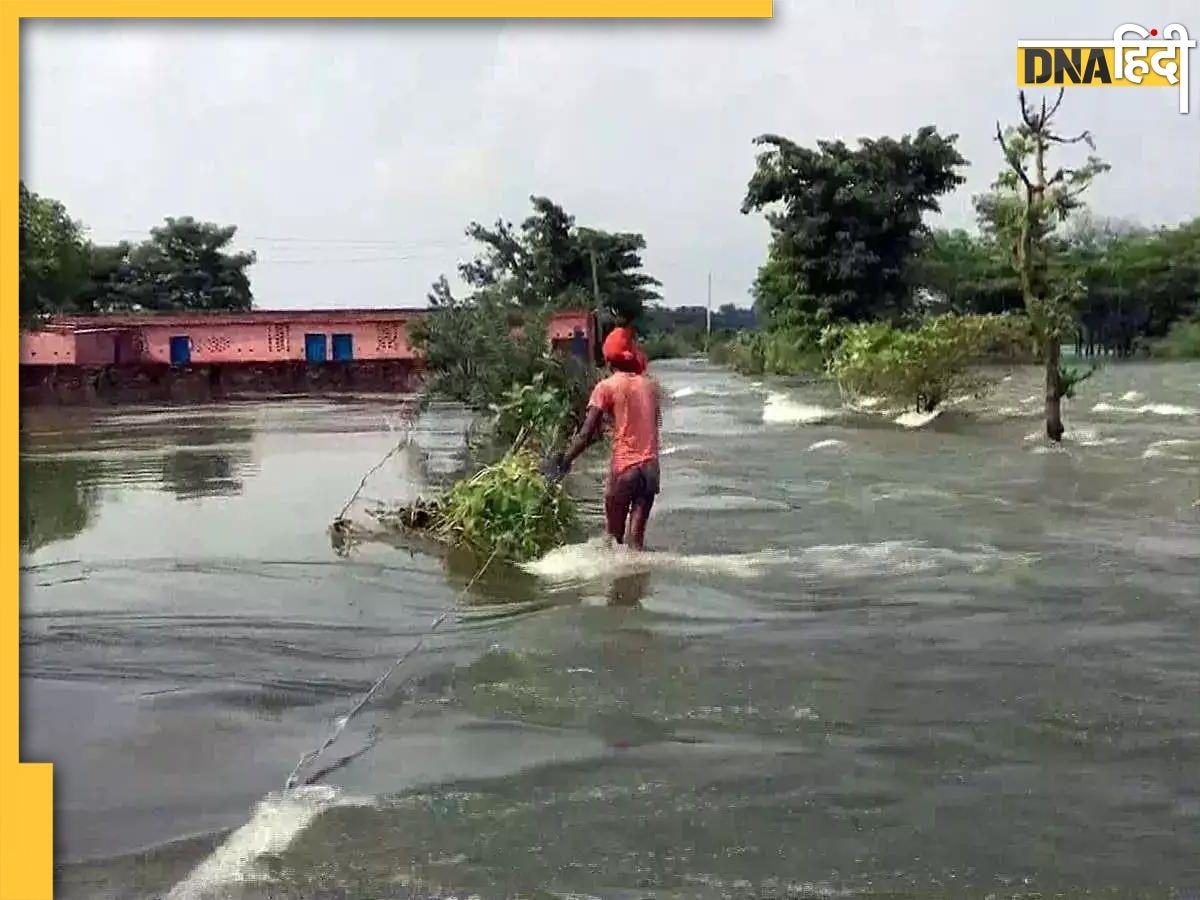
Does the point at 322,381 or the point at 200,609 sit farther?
the point at 322,381

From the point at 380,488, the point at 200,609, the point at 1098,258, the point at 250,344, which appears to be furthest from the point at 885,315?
the point at 200,609

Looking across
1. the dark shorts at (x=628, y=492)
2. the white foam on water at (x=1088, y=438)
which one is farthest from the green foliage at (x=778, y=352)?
the dark shorts at (x=628, y=492)

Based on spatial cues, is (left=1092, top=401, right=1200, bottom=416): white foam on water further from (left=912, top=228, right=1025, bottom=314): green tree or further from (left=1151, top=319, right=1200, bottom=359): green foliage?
(left=1151, top=319, right=1200, bottom=359): green foliage

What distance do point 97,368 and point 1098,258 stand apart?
79.4ft

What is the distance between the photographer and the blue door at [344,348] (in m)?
36.3

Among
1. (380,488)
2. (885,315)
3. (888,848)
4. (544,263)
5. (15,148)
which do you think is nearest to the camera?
(15,148)

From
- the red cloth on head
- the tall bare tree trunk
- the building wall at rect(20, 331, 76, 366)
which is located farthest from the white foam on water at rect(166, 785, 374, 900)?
the building wall at rect(20, 331, 76, 366)

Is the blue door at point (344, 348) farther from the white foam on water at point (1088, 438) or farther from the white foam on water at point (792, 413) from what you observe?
the white foam on water at point (1088, 438)

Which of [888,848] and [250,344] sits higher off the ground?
[250,344]

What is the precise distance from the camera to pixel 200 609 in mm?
7398

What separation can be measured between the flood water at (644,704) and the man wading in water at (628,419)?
56 cm

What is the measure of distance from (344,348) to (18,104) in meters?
33.5

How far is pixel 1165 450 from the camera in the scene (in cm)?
1612

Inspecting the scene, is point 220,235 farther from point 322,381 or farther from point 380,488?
point 380,488
